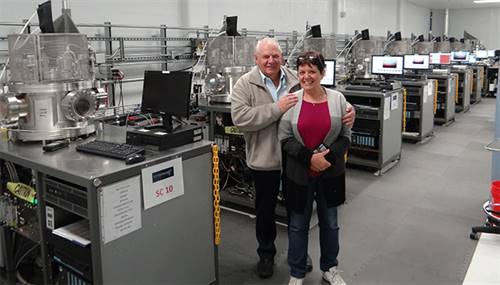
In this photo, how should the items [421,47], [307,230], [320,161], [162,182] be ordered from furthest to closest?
[421,47]
[307,230]
[320,161]
[162,182]

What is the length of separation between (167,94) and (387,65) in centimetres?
425

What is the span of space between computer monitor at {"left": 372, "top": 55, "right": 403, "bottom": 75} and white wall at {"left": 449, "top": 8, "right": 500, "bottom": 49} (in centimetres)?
1010

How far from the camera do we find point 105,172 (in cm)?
168

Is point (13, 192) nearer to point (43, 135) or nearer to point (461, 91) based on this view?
point (43, 135)

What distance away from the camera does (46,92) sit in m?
2.19

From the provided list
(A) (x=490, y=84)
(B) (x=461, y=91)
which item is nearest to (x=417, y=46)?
(B) (x=461, y=91)

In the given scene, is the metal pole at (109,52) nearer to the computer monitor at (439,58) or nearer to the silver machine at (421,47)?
the computer monitor at (439,58)

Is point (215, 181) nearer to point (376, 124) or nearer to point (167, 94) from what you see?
point (167, 94)

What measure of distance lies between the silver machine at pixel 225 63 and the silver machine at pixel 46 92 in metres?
1.51

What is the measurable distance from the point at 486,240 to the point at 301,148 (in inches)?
64.5

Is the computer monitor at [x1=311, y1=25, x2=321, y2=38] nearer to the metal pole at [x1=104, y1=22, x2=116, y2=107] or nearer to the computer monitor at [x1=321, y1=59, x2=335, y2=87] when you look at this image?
the computer monitor at [x1=321, y1=59, x2=335, y2=87]

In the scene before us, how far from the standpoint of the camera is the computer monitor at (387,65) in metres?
5.62

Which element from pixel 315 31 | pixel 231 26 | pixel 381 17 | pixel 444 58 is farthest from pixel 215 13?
pixel 381 17

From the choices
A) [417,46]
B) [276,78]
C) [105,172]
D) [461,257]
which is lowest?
[461,257]
